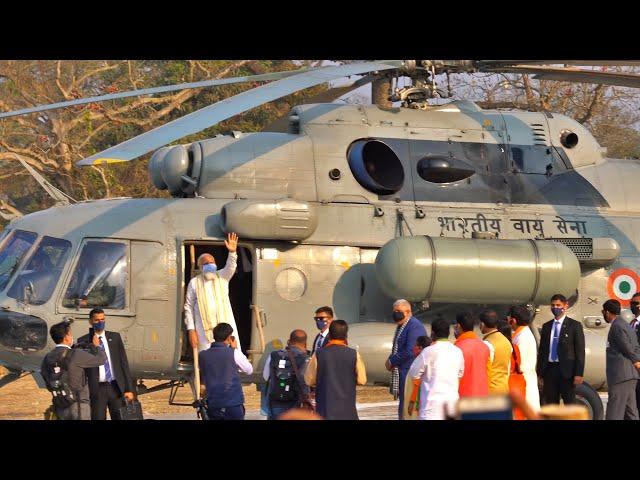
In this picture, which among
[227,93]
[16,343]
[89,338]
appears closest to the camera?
[89,338]

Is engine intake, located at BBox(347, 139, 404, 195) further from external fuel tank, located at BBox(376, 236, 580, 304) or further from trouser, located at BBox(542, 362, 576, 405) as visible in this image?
trouser, located at BBox(542, 362, 576, 405)

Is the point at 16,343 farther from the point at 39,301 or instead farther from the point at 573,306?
the point at 573,306

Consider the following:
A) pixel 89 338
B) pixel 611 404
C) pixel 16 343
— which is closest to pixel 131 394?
pixel 89 338

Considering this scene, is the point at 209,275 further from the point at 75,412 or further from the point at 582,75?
the point at 582,75

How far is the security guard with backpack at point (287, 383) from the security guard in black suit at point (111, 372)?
5.50 ft

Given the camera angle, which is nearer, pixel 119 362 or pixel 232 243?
pixel 119 362

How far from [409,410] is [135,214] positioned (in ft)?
13.7

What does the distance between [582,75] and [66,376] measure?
6.24m

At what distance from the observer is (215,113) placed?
31.3 feet

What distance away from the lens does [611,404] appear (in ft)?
33.4

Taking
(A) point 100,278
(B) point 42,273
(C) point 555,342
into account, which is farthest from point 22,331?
(C) point 555,342

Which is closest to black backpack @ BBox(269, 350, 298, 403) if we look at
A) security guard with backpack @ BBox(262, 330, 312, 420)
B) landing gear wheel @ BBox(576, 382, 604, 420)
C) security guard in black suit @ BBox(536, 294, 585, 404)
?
security guard with backpack @ BBox(262, 330, 312, 420)

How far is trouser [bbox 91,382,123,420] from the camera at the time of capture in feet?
32.3

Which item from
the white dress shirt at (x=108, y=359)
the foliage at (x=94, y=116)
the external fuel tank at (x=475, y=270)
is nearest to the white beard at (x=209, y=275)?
the white dress shirt at (x=108, y=359)
